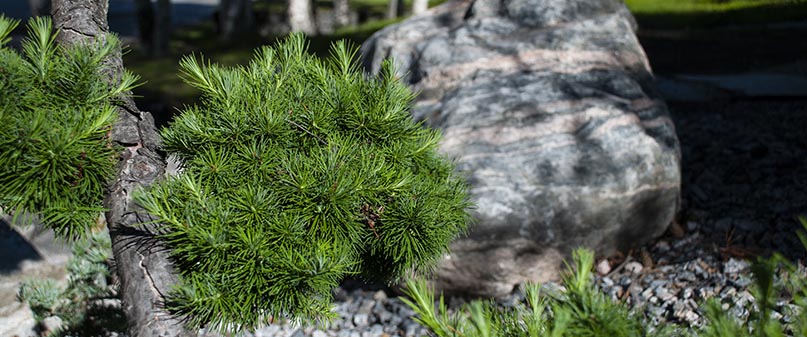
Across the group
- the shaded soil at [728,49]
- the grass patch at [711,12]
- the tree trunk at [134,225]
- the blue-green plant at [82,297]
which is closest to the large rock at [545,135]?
A: the blue-green plant at [82,297]

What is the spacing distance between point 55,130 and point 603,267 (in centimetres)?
347

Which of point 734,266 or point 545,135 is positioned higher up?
point 545,135

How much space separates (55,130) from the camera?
1.88 meters

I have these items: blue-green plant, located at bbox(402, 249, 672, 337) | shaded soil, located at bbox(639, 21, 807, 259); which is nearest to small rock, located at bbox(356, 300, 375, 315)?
shaded soil, located at bbox(639, 21, 807, 259)

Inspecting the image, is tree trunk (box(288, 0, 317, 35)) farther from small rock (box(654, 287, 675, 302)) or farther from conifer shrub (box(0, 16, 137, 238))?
conifer shrub (box(0, 16, 137, 238))

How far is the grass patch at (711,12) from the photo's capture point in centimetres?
744

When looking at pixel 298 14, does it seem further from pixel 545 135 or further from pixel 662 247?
pixel 662 247

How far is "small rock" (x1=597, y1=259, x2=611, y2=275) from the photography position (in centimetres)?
437

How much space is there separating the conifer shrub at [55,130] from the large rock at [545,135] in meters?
2.39

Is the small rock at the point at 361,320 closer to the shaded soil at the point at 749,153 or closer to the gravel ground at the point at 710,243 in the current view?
the gravel ground at the point at 710,243

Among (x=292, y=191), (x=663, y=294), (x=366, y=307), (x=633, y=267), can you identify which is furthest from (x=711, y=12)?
(x=292, y=191)

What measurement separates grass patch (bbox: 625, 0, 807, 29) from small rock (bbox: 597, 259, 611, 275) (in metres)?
4.21

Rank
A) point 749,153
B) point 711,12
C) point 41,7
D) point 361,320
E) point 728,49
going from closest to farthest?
point 361,320 < point 749,153 < point 41,7 < point 728,49 < point 711,12

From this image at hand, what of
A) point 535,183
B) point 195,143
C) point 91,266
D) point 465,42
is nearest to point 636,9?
point 465,42
